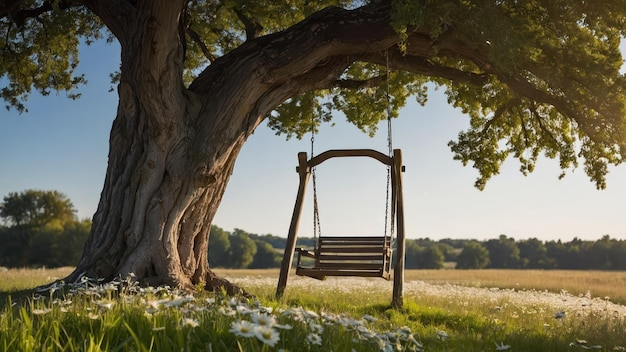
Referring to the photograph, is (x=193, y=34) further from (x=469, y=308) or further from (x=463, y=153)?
(x=469, y=308)

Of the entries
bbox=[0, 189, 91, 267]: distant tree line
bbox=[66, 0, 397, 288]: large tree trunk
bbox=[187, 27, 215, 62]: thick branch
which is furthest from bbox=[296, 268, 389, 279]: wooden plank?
bbox=[0, 189, 91, 267]: distant tree line

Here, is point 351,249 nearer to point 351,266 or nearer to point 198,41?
point 351,266

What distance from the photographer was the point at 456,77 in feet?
47.5

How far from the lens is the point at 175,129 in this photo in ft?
36.9

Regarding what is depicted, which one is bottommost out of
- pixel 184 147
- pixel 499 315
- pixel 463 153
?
pixel 499 315

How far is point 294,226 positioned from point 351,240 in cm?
114

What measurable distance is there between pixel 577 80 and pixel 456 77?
9.18ft

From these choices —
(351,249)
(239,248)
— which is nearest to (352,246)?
(351,249)

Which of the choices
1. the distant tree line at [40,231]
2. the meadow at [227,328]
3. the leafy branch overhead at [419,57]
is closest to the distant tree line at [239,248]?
the distant tree line at [40,231]

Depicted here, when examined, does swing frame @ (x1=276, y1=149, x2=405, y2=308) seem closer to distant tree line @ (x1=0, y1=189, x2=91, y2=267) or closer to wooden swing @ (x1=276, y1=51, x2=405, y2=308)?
wooden swing @ (x1=276, y1=51, x2=405, y2=308)

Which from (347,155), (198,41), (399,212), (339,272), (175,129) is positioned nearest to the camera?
(339,272)

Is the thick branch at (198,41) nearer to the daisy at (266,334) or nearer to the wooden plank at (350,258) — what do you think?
the wooden plank at (350,258)

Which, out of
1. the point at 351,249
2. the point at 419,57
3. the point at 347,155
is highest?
the point at 419,57

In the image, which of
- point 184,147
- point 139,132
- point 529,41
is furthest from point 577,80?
point 139,132
